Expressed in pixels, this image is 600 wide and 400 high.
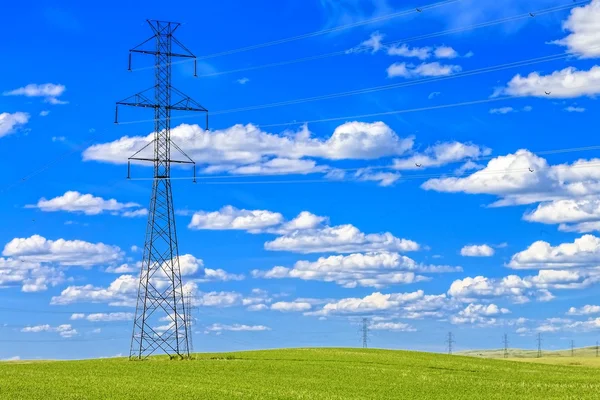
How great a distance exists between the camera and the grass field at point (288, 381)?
55.3m

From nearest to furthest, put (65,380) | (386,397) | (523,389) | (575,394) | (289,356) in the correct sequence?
(386,397)
(575,394)
(523,389)
(65,380)
(289,356)

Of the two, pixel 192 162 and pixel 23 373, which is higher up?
pixel 192 162

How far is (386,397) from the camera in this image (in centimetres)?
5384

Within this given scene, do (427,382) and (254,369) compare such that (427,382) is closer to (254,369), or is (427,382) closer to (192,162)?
(254,369)

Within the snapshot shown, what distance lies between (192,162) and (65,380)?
93.2ft

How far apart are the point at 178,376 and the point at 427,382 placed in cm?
2010

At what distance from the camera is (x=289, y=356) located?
9806 centimetres

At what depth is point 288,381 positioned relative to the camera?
219ft

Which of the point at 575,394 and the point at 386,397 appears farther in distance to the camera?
the point at 575,394

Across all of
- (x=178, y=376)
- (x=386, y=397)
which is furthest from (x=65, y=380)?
(x=386, y=397)

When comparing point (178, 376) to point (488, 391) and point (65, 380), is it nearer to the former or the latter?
point (65, 380)

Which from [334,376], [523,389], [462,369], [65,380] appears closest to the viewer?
[523,389]

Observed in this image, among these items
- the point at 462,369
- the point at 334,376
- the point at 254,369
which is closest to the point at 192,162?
the point at 254,369

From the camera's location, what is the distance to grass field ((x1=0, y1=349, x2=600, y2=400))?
55281 millimetres
